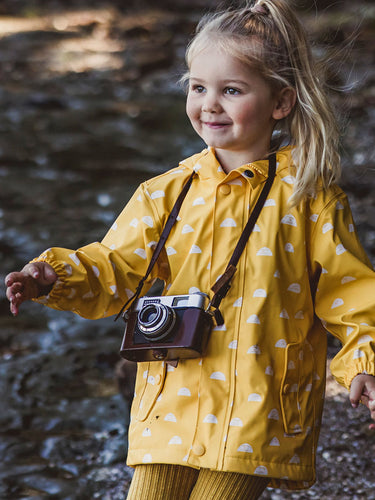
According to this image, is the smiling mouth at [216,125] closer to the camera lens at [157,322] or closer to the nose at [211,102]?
the nose at [211,102]

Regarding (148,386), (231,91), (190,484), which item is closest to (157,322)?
(148,386)

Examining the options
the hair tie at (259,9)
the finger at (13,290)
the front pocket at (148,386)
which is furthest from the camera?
the hair tie at (259,9)

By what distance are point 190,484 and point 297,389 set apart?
38 centimetres

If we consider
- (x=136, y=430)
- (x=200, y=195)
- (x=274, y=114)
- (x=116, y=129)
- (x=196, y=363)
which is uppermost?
(x=116, y=129)

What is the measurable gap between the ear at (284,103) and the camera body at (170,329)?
592 mm

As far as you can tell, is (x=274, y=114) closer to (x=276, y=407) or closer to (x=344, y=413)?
(x=276, y=407)

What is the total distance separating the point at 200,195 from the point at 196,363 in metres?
0.49

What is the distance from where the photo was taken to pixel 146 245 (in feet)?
7.06

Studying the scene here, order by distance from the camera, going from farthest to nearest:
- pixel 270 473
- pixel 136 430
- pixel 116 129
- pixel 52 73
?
pixel 52 73, pixel 116 129, pixel 136 430, pixel 270 473

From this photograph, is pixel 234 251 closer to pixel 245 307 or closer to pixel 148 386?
pixel 245 307

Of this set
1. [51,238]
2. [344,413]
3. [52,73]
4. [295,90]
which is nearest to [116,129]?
[52,73]

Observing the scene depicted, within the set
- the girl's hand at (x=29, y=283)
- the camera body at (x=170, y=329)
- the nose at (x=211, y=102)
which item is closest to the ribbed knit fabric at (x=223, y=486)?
the camera body at (x=170, y=329)

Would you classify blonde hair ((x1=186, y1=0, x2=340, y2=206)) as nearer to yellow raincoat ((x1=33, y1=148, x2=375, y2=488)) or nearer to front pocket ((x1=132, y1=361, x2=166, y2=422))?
yellow raincoat ((x1=33, y1=148, x2=375, y2=488))

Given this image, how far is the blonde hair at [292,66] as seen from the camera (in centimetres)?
206
